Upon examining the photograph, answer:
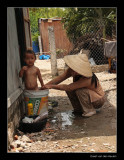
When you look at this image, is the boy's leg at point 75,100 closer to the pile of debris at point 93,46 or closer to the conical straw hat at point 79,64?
the conical straw hat at point 79,64

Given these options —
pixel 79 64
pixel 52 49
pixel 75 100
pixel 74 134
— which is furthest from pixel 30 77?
pixel 52 49

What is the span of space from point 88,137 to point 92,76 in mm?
1192

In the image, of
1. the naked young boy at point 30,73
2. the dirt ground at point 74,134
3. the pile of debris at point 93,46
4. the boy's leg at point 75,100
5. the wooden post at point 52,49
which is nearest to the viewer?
the dirt ground at point 74,134

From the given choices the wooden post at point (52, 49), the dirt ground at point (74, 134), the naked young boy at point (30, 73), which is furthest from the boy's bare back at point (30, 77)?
the wooden post at point (52, 49)

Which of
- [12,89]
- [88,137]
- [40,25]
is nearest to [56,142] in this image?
[88,137]

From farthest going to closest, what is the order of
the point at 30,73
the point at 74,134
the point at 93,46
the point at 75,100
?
the point at 93,46
the point at 75,100
the point at 30,73
the point at 74,134

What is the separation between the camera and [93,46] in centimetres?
889

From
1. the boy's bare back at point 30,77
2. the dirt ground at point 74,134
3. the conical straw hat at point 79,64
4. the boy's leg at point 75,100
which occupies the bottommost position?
the dirt ground at point 74,134

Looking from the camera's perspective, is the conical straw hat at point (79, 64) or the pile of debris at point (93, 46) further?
the pile of debris at point (93, 46)

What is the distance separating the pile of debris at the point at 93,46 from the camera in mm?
8523

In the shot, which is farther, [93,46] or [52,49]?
[93,46]

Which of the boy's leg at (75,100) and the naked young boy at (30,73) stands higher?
the naked young boy at (30,73)

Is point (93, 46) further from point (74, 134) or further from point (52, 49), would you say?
point (74, 134)
